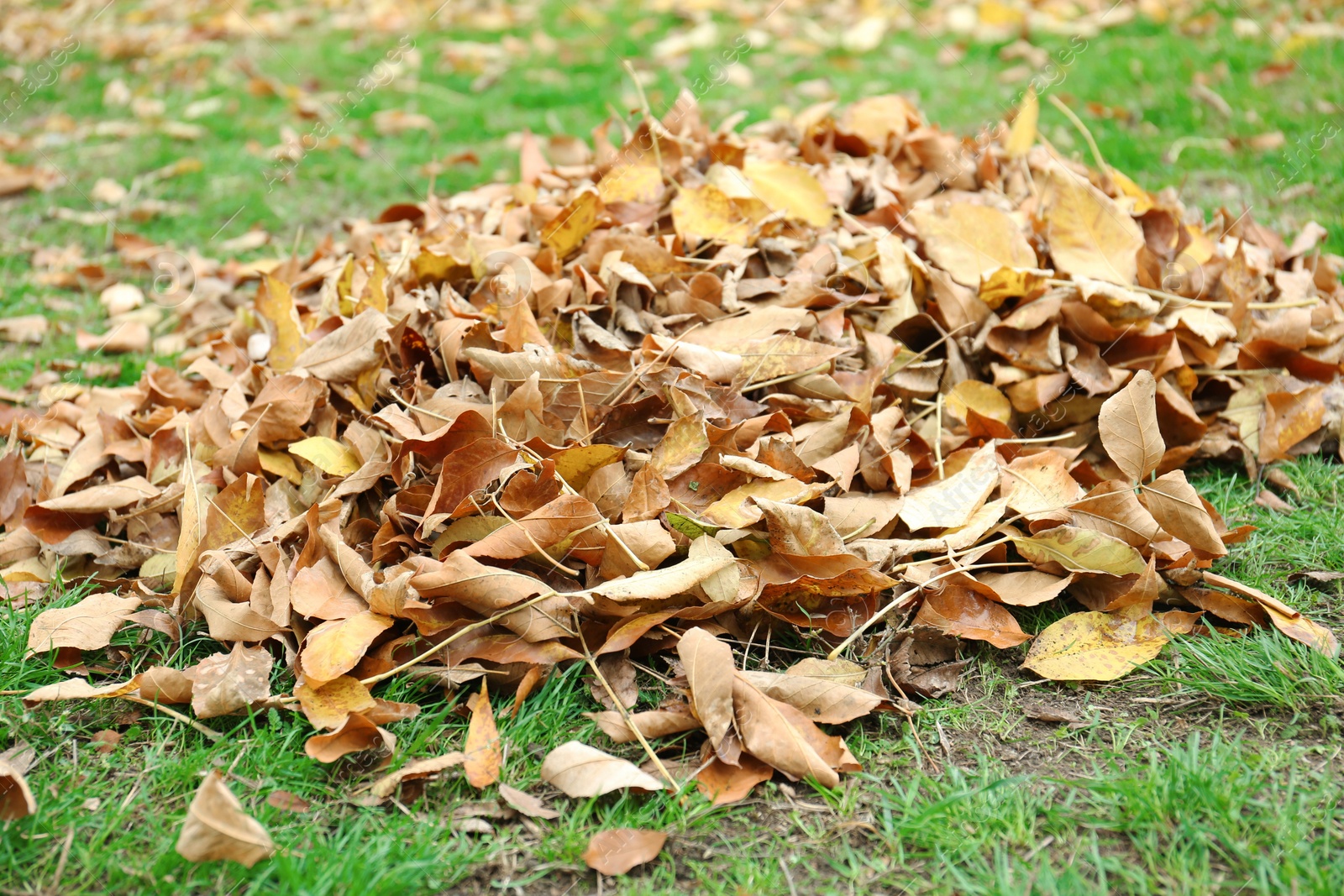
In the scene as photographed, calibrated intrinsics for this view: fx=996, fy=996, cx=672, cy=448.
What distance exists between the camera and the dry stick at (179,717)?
5.04 feet

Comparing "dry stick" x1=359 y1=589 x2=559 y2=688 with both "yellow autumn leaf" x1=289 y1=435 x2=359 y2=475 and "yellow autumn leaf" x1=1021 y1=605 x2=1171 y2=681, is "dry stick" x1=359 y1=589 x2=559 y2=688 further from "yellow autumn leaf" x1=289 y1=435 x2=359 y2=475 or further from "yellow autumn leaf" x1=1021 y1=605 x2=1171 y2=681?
"yellow autumn leaf" x1=1021 y1=605 x2=1171 y2=681

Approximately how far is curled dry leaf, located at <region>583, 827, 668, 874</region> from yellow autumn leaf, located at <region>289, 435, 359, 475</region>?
0.91 metres

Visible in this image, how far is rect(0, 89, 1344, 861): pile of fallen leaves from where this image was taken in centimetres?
160

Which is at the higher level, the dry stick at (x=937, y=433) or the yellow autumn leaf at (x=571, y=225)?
the yellow autumn leaf at (x=571, y=225)

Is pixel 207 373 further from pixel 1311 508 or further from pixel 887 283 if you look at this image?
pixel 1311 508

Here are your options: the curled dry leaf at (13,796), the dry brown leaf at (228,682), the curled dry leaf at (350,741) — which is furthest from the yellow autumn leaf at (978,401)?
the curled dry leaf at (13,796)

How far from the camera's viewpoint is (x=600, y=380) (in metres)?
1.92

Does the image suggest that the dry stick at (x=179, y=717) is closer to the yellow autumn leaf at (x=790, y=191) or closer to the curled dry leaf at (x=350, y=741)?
the curled dry leaf at (x=350, y=741)

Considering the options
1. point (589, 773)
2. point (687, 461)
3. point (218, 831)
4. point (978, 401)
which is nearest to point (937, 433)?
point (978, 401)

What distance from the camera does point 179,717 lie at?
1555mm

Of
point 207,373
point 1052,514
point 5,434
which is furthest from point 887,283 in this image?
point 5,434

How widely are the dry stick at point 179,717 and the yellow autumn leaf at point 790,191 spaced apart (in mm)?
1704

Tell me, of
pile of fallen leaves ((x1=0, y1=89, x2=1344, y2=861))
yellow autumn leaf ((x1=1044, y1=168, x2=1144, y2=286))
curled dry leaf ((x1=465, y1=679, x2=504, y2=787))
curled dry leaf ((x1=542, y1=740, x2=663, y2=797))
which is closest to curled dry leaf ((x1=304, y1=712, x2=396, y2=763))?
pile of fallen leaves ((x1=0, y1=89, x2=1344, y2=861))

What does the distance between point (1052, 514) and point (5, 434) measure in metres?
2.37
